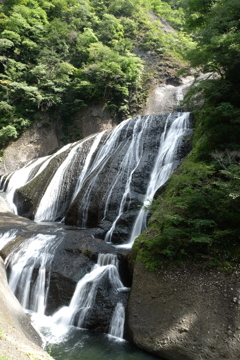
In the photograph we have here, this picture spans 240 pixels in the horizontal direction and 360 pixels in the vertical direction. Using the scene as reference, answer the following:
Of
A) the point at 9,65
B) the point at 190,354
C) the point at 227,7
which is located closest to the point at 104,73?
the point at 9,65

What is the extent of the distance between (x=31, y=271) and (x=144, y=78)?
72.9ft

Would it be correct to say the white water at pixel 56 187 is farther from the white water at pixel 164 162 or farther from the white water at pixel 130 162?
the white water at pixel 164 162

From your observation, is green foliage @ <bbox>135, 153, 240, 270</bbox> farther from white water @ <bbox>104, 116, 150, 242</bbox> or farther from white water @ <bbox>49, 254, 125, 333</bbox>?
white water @ <bbox>104, 116, 150, 242</bbox>

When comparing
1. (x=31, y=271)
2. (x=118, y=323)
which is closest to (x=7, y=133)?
(x=31, y=271)

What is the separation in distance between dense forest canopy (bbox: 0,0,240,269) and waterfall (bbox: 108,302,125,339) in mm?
1297

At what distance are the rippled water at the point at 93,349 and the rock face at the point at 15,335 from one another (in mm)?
541

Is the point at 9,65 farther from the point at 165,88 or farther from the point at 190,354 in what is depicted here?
the point at 190,354

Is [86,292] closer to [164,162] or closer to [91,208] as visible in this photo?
[91,208]

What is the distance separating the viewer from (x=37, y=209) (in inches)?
552

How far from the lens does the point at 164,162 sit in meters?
11.5

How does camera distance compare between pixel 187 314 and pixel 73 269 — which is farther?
pixel 73 269

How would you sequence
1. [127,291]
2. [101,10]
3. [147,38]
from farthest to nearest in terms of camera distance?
[101,10] < [147,38] < [127,291]

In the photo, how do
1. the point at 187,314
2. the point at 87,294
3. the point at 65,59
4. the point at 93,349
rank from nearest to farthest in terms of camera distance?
1. the point at 187,314
2. the point at 93,349
3. the point at 87,294
4. the point at 65,59

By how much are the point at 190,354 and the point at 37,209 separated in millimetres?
10723
